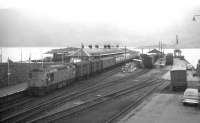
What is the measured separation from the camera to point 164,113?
22172mm

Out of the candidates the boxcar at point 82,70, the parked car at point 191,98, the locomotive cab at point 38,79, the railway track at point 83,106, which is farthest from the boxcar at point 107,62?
the parked car at point 191,98

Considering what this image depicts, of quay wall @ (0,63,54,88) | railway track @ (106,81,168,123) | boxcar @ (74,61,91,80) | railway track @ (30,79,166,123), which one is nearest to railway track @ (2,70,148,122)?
railway track @ (30,79,166,123)

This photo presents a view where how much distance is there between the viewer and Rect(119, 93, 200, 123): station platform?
65.6 feet

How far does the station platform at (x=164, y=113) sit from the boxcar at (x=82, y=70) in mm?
17320

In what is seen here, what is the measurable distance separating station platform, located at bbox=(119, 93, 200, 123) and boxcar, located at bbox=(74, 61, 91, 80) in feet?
56.8

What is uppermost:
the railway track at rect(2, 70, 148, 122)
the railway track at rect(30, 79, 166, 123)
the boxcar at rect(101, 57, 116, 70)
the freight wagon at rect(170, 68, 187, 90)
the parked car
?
the boxcar at rect(101, 57, 116, 70)

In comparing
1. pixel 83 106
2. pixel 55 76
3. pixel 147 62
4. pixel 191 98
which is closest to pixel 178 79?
pixel 191 98

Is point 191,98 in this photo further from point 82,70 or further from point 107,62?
point 107,62

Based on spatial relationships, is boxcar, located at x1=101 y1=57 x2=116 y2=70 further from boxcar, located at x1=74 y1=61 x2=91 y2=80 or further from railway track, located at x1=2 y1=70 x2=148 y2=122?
railway track, located at x1=2 y1=70 x2=148 y2=122

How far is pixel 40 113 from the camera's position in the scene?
21.8m

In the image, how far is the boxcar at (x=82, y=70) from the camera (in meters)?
41.9

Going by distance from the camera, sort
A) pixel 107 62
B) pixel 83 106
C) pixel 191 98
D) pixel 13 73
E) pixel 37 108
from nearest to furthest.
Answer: pixel 37 108, pixel 83 106, pixel 191 98, pixel 13 73, pixel 107 62

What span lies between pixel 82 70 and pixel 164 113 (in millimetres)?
23713

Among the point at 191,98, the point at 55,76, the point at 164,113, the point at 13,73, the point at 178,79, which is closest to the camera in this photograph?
the point at 164,113
